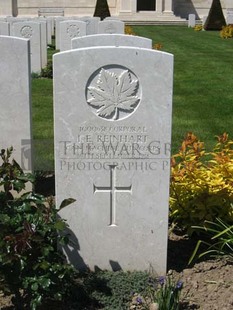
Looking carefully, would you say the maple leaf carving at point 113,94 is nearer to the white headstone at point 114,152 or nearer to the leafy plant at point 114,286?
the white headstone at point 114,152

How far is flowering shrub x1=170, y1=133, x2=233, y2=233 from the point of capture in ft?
16.2

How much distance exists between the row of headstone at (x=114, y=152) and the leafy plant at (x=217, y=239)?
41cm

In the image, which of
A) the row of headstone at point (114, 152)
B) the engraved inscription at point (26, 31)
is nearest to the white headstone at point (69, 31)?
the engraved inscription at point (26, 31)

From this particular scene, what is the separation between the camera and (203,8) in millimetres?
42281

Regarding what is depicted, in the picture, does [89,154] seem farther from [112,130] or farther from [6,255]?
[6,255]

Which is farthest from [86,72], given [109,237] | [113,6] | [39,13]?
[113,6]

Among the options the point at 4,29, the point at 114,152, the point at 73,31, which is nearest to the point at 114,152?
the point at 114,152

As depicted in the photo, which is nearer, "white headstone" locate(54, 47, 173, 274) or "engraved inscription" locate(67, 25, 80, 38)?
"white headstone" locate(54, 47, 173, 274)

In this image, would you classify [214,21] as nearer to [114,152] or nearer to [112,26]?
[112,26]

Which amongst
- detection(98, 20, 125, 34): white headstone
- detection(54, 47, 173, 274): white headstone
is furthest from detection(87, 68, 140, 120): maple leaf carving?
detection(98, 20, 125, 34): white headstone

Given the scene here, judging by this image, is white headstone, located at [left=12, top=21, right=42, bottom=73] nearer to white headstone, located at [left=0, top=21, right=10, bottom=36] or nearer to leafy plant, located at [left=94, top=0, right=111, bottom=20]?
white headstone, located at [left=0, top=21, right=10, bottom=36]

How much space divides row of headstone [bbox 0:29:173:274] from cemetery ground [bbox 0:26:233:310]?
25cm

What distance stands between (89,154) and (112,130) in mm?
232

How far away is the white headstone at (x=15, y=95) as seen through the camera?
542 centimetres
